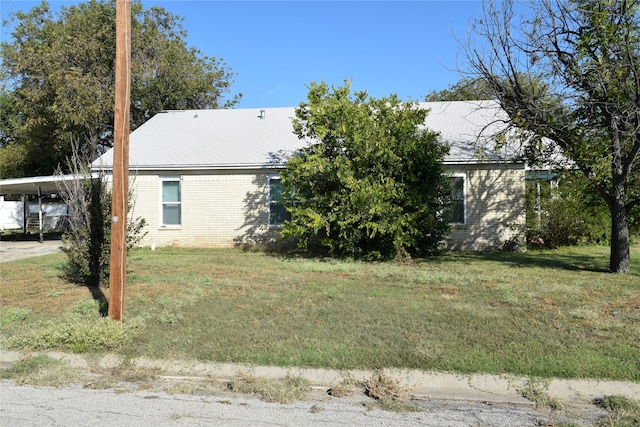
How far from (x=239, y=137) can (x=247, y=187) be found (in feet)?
8.73

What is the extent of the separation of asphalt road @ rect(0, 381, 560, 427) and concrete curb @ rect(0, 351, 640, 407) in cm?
25

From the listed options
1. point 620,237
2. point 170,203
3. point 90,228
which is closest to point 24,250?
point 170,203

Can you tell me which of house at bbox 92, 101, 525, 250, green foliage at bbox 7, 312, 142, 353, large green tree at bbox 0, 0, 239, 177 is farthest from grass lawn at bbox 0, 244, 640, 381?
large green tree at bbox 0, 0, 239, 177

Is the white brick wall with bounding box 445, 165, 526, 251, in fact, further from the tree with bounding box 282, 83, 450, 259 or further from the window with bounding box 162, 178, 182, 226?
the window with bounding box 162, 178, 182, 226

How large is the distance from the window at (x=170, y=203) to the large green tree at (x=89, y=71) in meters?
6.91

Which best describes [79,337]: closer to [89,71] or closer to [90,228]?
[90,228]

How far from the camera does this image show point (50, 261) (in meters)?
13.8

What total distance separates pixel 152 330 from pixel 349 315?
9.06 feet

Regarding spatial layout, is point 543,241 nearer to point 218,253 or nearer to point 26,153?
point 218,253

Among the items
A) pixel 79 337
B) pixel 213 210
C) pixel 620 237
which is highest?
pixel 213 210

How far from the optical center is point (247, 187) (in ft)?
53.9

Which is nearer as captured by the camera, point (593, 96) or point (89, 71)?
point (593, 96)

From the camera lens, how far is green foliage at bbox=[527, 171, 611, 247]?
15242mm

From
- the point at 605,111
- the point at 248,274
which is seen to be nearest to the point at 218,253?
the point at 248,274
